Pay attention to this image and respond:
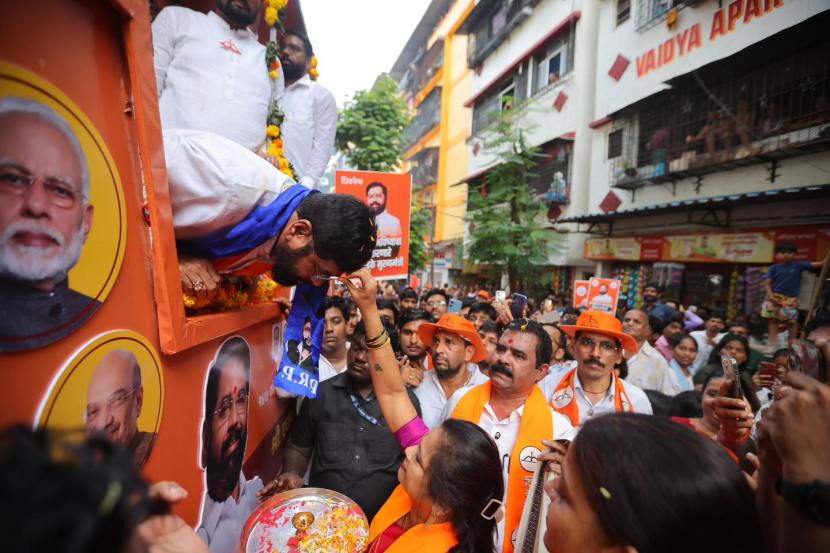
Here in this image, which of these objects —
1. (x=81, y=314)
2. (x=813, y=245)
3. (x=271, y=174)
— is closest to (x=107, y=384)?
(x=81, y=314)

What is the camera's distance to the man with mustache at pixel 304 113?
3.67 m

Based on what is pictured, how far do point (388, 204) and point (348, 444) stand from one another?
2.93m

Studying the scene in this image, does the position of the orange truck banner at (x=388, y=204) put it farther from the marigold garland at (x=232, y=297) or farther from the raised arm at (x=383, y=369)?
the raised arm at (x=383, y=369)

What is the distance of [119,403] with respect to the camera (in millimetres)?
999

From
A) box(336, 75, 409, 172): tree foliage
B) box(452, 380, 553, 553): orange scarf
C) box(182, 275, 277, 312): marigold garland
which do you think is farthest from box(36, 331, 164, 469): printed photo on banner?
box(336, 75, 409, 172): tree foliage

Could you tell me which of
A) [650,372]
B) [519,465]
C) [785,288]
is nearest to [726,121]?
[785,288]

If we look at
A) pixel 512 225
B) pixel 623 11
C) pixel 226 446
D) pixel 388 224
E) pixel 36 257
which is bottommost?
pixel 226 446

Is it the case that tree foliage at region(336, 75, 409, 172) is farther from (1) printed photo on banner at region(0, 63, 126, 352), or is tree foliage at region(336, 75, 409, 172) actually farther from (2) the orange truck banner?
(1) printed photo on banner at region(0, 63, 126, 352)

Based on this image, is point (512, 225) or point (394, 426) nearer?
point (394, 426)

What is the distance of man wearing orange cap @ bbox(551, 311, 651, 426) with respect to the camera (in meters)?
3.58

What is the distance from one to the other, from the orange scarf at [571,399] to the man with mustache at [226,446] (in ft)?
8.08

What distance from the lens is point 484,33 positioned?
20516mm

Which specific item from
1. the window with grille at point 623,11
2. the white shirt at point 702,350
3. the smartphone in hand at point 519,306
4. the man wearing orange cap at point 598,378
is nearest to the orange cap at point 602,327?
the man wearing orange cap at point 598,378

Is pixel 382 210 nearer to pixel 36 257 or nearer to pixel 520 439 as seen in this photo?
pixel 520 439
